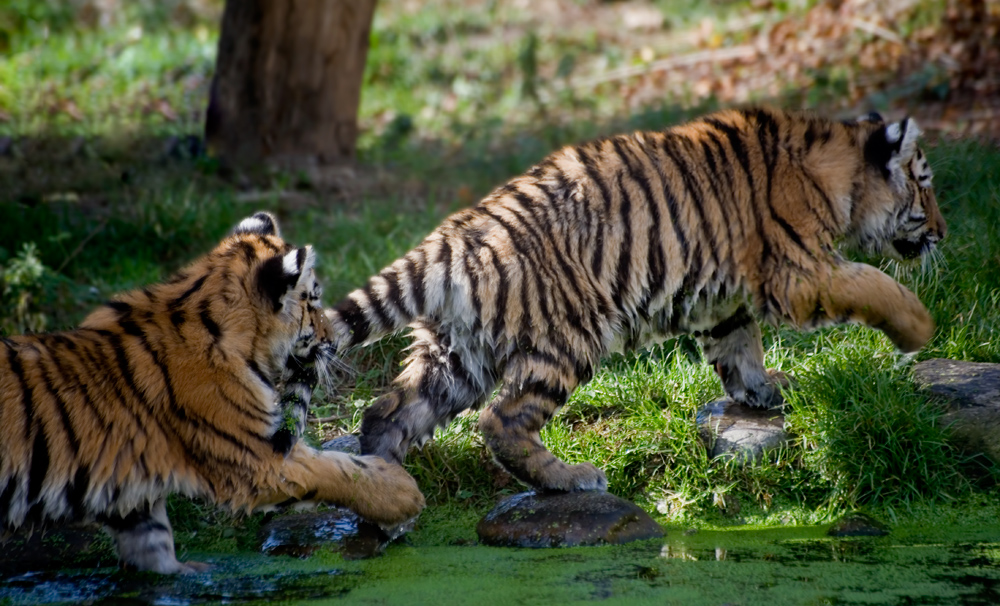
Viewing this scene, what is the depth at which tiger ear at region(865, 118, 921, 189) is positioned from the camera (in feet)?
14.0

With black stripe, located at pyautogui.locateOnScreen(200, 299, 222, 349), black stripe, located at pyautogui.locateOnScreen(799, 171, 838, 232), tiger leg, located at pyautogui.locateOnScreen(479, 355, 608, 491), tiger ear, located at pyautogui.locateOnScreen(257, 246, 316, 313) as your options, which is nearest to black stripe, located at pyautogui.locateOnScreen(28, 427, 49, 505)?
black stripe, located at pyautogui.locateOnScreen(200, 299, 222, 349)

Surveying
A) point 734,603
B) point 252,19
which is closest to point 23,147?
point 252,19

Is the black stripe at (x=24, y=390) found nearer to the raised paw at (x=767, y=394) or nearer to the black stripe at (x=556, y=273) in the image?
the black stripe at (x=556, y=273)

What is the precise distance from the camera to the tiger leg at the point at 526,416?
13.2 feet

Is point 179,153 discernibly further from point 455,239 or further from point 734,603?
point 734,603

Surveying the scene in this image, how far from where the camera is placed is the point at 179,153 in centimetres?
813

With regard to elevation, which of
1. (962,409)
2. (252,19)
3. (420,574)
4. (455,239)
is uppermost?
(252,19)

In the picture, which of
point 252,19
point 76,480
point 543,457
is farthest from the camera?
point 252,19

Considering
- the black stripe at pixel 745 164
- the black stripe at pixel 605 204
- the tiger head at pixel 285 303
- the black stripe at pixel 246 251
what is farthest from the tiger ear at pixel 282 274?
the black stripe at pixel 745 164

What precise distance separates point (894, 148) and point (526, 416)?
6.11 feet

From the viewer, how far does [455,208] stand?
24.9 feet

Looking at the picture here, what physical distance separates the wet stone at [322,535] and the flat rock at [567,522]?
0.44m

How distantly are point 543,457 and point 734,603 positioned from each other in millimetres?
1064

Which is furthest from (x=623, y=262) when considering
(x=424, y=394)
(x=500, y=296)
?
(x=424, y=394)
